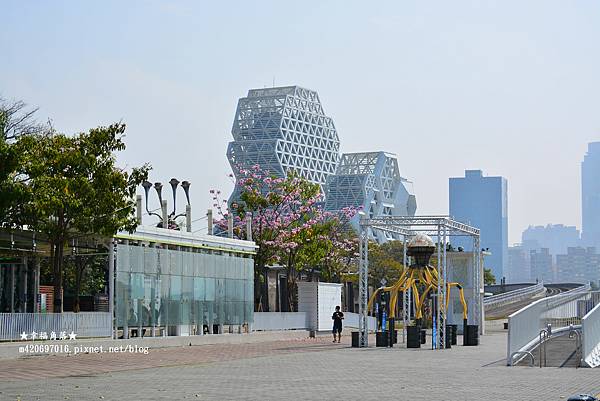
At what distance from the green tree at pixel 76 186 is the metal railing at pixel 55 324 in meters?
1.14

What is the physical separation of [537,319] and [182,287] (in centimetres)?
1430

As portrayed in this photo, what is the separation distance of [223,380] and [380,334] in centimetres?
1603

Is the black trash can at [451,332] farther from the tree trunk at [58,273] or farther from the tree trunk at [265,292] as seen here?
the tree trunk at [265,292]

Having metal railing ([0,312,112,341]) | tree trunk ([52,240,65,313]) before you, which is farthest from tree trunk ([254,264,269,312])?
tree trunk ([52,240,65,313])

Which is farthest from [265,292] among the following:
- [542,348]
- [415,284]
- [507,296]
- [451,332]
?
[507,296]

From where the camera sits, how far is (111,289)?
1332 inches

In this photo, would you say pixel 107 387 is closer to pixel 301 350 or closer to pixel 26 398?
pixel 26 398

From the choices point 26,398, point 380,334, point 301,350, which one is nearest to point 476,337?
point 380,334

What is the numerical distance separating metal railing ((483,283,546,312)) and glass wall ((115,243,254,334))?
108 feet

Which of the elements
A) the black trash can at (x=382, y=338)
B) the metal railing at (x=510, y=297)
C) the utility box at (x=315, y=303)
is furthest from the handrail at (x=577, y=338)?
the metal railing at (x=510, y=297)

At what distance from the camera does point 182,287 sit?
3838 cm

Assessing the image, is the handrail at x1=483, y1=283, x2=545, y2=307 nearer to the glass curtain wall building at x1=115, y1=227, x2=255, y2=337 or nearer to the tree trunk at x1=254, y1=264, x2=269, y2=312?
the tree trunk at x1=254, y1=264, x2=269, y2=312

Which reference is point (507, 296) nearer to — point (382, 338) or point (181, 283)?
point (382, 338)

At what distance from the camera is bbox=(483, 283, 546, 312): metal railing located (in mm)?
76875
